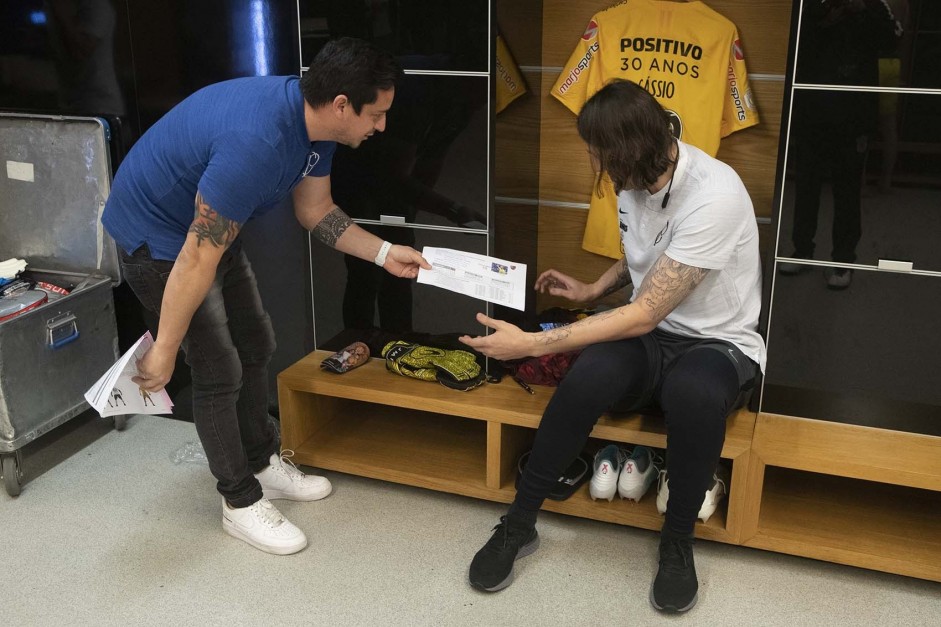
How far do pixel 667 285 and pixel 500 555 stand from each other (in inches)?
29.4

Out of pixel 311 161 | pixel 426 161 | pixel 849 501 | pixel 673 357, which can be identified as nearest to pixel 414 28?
pixel 426 161

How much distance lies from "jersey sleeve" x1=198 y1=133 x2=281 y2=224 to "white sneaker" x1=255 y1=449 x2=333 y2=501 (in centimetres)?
89

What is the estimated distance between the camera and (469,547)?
2320 mm

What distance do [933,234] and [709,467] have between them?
0.73 meters

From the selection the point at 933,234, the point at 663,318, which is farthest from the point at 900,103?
the point at 663,318

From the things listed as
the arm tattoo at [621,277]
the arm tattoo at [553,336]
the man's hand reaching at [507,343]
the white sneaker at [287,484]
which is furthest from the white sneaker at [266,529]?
the arm tattoo at [621,277]

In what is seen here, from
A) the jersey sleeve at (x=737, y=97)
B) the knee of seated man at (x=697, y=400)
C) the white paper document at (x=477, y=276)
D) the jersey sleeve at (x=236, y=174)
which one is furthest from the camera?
the jersey sleeve at (x=737, y=97)

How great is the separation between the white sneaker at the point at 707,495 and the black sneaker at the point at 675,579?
11 cm

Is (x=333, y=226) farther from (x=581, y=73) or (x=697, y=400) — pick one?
(x=697, y=400)

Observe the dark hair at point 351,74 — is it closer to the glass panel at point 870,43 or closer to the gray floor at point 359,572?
the glass panel at point 870,43

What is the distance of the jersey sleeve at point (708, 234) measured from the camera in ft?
6.59

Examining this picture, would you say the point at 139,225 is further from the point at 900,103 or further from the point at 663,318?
the point at 900,103

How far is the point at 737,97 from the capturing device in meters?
2.48

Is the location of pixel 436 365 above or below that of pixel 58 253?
below
